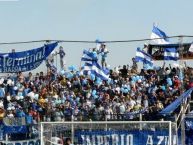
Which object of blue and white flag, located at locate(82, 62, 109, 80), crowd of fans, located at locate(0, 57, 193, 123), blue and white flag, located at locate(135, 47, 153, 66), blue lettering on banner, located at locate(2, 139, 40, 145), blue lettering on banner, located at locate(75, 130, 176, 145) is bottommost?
blue lettering on banner, located at locate(2, 139, 40, 145)

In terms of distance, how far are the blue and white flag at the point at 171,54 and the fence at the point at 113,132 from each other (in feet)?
7.50

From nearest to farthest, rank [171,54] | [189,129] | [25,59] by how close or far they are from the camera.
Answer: [189,129] → [171,54] → [25,59]

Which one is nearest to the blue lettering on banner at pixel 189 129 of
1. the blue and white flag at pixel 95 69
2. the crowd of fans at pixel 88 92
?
the crowd of fans at pixel 88 92

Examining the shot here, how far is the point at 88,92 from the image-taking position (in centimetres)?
3027

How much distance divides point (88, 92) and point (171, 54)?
964cm

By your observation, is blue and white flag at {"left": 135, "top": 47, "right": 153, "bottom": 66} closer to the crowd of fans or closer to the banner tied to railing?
the crowd of fans

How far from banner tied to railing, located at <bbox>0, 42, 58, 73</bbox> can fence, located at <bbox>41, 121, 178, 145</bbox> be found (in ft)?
10.4

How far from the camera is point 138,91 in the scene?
1158 inches

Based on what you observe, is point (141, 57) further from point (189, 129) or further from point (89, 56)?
point (189, 129)

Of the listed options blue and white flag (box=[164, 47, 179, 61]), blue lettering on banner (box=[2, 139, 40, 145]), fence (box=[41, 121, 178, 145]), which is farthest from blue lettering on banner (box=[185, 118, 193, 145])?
blue lettering on banner (box=[2, 139, 40, 145])

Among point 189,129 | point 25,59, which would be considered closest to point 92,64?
point 25,59

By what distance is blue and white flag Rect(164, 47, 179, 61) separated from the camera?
2092 centimetres

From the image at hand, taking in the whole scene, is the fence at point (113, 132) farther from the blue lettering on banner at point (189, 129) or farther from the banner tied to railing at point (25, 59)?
the banner tied to railing at point (25, 59)

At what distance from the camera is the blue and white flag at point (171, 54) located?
2092 centimetres
